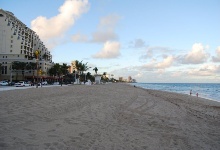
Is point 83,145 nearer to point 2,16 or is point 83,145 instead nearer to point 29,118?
point 29,118

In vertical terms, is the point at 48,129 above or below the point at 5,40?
below

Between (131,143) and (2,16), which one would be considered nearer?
(131,143)

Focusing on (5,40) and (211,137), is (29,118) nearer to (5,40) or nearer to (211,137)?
(211,137)

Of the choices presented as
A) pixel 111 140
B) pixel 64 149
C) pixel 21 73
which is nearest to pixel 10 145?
pixel 64 149

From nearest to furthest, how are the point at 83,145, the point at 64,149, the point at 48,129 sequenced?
the point at 64,149 → the point at 83,145 → the point at 48,129

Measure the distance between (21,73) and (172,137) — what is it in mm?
99216

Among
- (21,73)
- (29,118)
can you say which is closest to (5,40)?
(21,73)

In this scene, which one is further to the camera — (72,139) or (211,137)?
(211,137)

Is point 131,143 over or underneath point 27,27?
underneath

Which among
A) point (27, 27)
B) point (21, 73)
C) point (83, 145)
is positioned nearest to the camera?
point (83, 145)

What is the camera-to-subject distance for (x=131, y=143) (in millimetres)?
6613

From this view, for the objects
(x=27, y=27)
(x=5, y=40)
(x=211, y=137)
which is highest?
(x=27, y=27)

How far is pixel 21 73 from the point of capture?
96812mm

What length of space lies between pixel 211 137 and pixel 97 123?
4.63 metres
